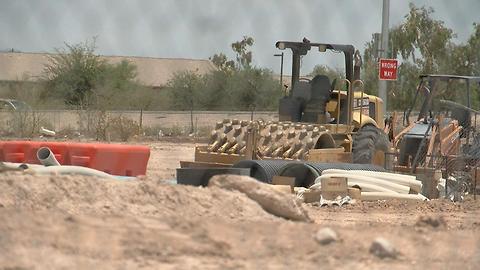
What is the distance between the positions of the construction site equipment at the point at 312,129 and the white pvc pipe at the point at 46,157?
194 inches

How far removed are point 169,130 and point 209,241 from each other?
104 ft

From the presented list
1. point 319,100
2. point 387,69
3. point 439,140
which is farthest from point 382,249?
point 387,69

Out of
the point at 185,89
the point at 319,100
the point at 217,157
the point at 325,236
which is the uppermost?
the point at 185,89

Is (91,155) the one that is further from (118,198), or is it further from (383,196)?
(118,198)

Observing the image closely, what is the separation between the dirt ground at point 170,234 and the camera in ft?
19.9

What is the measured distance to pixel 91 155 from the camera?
12328mm

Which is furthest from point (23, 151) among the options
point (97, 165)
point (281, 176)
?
point (281, 176)

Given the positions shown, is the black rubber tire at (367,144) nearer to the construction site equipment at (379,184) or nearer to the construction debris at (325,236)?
the construction site equipment at (379,184)

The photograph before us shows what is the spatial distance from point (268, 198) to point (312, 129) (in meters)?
7.91

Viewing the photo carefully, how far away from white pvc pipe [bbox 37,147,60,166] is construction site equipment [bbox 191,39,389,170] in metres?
4.92

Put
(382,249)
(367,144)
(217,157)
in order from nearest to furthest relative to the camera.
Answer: (382,249)
(217,157)
(367,144)

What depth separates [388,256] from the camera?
6.63 m

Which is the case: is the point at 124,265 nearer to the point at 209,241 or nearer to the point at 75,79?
the point at 209,241

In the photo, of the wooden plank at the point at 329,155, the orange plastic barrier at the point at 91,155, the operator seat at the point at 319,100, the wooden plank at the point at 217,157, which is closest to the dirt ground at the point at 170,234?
the orange plastic barrier at the point at 91,155
